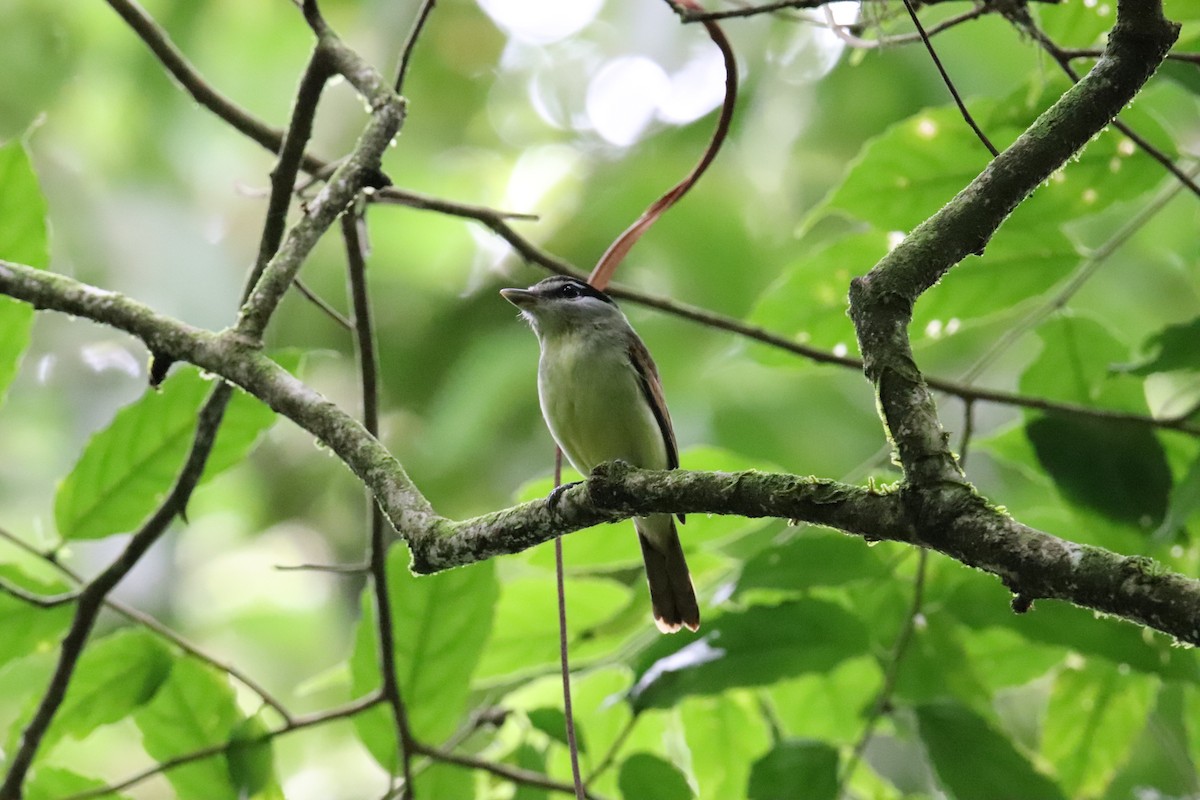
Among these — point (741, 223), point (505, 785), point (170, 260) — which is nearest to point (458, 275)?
point (741, 223)

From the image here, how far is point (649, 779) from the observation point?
241 cm

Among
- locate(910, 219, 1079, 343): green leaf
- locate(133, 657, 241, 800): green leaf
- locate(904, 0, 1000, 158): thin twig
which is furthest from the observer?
locate(910, 219, 1079, 343): green leaf

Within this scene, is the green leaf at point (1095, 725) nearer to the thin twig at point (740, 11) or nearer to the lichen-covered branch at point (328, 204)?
the thin twig at point (740, 11)

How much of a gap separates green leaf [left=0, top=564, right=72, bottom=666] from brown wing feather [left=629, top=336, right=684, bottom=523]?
4.81 feet

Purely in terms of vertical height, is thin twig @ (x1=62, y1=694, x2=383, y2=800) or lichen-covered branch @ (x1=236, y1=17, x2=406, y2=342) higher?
lichen-covered branch @ (x1=236, y1=17, x2=406, y2=342)

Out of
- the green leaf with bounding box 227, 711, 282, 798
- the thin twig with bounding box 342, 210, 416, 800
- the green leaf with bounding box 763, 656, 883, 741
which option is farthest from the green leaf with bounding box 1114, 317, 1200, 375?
the green leaf with bounding box 227, 711, 282, 798

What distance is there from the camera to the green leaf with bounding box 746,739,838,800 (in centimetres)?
236

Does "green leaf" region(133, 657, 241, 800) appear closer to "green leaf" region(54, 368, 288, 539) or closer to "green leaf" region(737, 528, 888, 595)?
"green leaf" region(54, 368, 288, 539)

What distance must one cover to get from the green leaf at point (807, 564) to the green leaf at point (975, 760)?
346mm

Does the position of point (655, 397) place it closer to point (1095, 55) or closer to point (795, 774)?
point (795, 774)

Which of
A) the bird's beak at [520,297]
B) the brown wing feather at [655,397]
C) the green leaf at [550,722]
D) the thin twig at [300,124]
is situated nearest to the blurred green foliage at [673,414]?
the green leaf at [550,722]

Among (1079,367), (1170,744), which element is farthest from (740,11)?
(1170,744)

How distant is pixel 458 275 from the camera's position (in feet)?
22.4

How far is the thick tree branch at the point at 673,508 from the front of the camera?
3.47 feet
